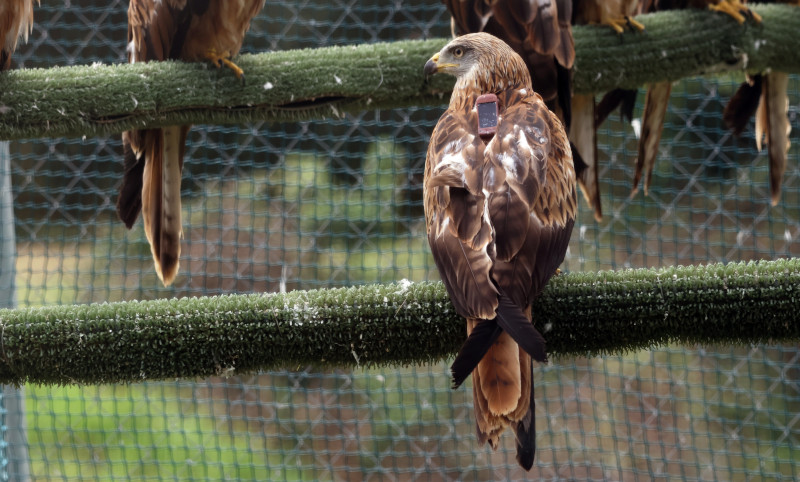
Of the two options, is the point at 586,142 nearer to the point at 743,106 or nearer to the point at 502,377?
the point at 743,106

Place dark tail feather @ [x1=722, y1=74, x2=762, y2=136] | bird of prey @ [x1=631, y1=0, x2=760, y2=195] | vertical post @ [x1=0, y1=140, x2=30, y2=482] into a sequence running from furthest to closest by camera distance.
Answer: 1. dark tail feather @ [x1=722, y1=74, x2=762, y2=136]
2. bird of prey @ [x1=631, y1=0, x2=760, y2=195]
3. vertical post @ [x1=0, y1=140, x2=30, y2=482]

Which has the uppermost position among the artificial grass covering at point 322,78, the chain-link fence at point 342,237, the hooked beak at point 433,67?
the hooked beak at point 433,67

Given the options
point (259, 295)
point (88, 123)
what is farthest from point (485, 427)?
point (88, 123)

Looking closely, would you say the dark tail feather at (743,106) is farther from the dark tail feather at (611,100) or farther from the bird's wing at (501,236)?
the bird's wing at (501,236)

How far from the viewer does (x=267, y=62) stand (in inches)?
103

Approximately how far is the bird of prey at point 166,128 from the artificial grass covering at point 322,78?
149mm

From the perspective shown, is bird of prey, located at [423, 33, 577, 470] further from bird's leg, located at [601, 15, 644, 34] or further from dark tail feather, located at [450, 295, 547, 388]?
bird's leg, located at [601, 15, 644, 34]

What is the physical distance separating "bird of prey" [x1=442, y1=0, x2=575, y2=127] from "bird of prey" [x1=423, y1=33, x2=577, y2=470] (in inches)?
25.2

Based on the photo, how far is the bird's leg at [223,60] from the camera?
102 inches

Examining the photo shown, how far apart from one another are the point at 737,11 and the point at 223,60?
173 cm

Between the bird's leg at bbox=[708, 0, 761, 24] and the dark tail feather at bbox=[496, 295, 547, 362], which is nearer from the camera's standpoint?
the dark tail feather at bbox=[496, 295, 547, 362]

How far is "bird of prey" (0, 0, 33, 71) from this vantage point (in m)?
2.77

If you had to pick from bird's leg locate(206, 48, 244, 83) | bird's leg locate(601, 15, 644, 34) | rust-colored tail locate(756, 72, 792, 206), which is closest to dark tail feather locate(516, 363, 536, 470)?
bird's leg locate(206, 48, 244, 83)

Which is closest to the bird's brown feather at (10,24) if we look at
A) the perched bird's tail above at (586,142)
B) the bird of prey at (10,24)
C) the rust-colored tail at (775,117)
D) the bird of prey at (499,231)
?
the bird of prey at (10,24)
